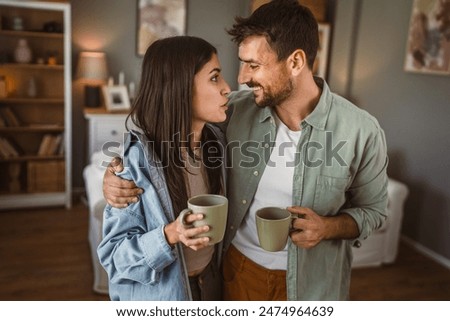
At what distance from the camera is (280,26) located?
67 centimetres

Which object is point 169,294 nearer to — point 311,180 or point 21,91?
point 311,180

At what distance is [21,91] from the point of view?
1148mm

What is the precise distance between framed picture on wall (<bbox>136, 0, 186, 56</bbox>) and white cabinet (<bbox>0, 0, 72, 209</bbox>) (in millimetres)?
134

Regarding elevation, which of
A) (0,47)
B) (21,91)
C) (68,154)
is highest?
(0,47)

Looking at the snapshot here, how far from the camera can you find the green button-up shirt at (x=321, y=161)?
73 centimetres

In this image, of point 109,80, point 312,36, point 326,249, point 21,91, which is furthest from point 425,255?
point 21,91

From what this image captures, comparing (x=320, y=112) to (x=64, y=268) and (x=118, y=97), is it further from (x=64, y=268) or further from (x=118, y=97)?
(x=64, y=268)

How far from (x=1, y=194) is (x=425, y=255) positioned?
0.89 m

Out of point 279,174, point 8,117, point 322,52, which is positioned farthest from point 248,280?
point 8,117

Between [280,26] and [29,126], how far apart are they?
738 millimetres

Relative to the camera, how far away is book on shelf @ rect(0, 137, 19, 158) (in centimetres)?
93

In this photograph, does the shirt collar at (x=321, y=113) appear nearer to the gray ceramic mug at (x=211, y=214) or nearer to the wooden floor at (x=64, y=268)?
the gray ceramic mug at (x=211, y=214)

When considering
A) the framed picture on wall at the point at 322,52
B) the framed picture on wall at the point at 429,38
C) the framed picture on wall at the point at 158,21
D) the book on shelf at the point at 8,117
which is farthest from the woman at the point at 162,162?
the book on shelf at the point at 8,117

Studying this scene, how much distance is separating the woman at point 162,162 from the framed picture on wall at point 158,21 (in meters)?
0.10
